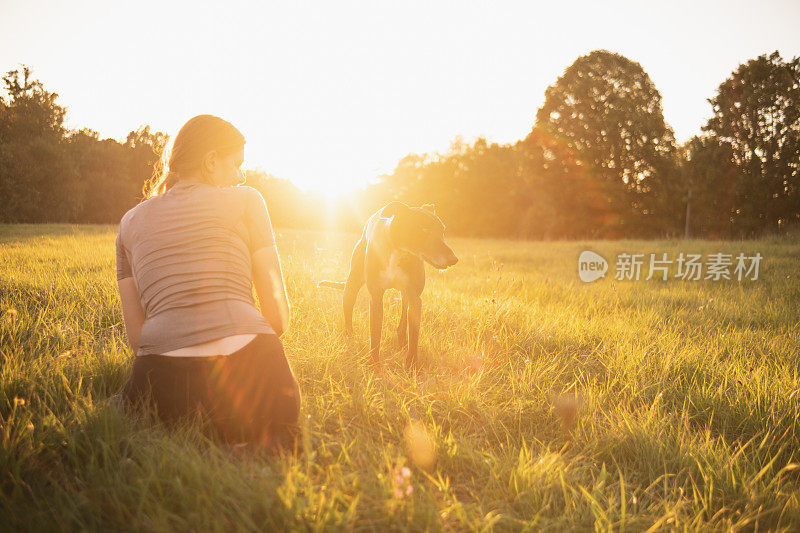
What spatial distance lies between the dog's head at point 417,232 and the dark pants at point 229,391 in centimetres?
152

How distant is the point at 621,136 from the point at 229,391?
107 ft

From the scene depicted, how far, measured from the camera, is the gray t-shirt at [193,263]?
6.91 ft

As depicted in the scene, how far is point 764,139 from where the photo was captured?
84.7ft

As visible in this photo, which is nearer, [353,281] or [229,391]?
[229,391]

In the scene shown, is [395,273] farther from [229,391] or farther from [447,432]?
[229,391]

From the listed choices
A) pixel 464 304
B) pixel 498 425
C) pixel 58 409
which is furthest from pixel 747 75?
pixel 58 409

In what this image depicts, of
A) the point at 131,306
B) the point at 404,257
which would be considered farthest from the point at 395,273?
the point at 131,306

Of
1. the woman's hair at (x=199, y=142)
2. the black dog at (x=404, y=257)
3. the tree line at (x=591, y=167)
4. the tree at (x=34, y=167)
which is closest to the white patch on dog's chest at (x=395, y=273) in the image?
the black dog at (x=404, y=257)

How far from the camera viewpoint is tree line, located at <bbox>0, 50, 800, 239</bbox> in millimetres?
25672

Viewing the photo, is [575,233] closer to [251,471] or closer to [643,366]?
[643,366]

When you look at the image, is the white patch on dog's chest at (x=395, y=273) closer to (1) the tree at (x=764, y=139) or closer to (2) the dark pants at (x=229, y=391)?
(2) the dark pants at (x=229, y=391)

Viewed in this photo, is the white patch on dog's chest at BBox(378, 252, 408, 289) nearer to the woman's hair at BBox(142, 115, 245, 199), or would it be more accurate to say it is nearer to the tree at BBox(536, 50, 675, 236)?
the woman's hair at BBox(142, 115, 245, 199)

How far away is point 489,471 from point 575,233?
30314 mm

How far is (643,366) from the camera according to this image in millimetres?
3652
